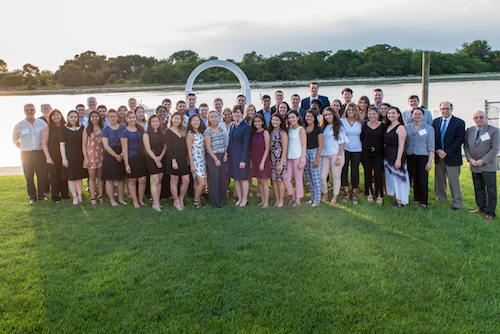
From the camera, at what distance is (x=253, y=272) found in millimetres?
3535

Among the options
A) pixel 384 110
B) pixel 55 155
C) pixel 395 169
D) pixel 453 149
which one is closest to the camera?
pixel 453 149

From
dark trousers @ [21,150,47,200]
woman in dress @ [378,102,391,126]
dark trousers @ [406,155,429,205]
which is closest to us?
dark trousers @ [406,155,429,205]

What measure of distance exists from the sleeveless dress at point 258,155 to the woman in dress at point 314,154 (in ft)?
2.33

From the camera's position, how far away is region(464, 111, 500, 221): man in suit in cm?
479

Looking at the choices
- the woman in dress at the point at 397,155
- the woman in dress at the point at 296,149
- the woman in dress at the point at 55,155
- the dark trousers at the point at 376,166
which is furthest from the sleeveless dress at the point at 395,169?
the woman in dress at the point at 55,155

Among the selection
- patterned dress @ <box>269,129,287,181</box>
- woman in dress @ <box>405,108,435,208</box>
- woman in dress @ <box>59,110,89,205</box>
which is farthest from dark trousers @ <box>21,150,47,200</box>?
woman in dress @ <box>405,108,435,208</box>

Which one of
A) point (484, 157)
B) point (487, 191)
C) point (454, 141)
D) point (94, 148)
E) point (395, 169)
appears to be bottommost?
point (487, 191)

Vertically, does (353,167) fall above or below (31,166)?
below

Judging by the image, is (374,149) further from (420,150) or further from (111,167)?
(111,167)

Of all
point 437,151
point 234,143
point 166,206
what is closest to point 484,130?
point 437,151

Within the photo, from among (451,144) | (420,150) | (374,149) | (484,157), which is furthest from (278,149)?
(484,157)

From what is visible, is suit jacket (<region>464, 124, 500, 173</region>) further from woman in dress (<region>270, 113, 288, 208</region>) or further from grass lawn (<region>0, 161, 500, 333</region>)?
woman in dress (<region>270, 113, 288, 208</region>)

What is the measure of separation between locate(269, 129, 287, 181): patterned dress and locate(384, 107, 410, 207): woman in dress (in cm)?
172

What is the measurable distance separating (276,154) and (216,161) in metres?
1.01
